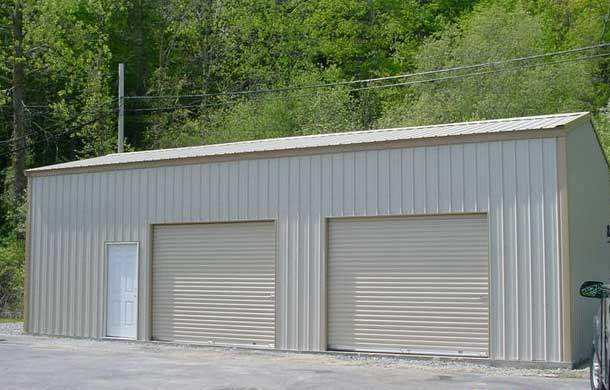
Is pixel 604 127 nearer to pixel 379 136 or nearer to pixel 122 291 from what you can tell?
pixel 379 136

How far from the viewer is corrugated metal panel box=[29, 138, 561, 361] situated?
13.7m

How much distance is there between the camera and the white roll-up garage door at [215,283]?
16500mm

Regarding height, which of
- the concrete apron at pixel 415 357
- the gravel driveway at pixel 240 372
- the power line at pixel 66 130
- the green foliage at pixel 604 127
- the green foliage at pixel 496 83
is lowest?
the gravel driveway at pixel 240 372

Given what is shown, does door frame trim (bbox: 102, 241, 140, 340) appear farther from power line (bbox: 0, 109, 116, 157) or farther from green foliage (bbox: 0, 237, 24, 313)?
power line (bbox: 0, 109, 116, 157)

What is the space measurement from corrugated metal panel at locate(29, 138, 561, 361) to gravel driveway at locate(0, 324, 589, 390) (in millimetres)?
904

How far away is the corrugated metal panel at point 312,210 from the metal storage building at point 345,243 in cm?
3

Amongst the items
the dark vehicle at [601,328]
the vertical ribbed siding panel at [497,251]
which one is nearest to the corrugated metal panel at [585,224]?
the vertical ribbed siding panel at [497,251]

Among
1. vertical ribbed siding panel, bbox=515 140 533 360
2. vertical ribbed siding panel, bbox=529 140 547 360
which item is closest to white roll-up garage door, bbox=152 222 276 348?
vertical ribbed siding panel, bbox=515 140 533 360

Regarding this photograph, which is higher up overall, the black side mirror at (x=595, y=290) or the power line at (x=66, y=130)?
the power line at (x=66, y=130)

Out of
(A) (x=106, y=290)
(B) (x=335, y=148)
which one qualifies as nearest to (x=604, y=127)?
(B) (x=335, y=148)

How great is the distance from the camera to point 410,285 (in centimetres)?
1498

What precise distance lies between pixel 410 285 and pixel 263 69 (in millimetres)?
25431

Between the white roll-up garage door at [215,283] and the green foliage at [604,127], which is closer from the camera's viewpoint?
the white roll-up garage door at [215,283]

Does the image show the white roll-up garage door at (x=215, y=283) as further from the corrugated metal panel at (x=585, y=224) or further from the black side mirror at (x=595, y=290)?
the black side mirror at (x=595, y=290)
